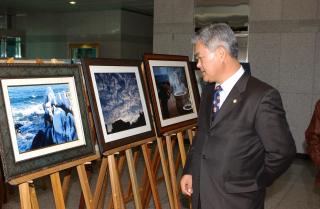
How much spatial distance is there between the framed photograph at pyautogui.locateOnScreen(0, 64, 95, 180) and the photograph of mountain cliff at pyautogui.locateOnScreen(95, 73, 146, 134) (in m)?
0.21

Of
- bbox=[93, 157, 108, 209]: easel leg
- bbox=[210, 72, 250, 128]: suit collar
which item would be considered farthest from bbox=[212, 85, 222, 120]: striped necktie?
bbox=[93, 157, 108, 209]: easel leg

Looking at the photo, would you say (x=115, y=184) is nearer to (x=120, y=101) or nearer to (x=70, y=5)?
(x=120, y=101)

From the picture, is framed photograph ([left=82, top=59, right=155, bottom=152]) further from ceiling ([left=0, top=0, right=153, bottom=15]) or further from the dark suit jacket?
ceiling ([left=0, top=0, right=153, bottom=15])

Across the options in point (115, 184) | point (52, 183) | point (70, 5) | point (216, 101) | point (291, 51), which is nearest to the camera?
point (216, 101)

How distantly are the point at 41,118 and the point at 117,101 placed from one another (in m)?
0.72

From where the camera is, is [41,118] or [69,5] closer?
[41,118]

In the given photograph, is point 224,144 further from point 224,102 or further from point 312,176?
point 312,176

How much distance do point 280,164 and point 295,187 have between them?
147 inches

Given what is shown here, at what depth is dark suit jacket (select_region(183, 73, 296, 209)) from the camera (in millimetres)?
1964

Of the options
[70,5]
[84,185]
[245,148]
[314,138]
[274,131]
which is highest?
[70,5]

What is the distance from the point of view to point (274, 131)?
1.94 meters

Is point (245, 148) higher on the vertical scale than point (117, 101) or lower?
lower

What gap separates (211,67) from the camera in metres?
2.12

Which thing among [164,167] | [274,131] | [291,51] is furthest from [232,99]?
[291,51]
